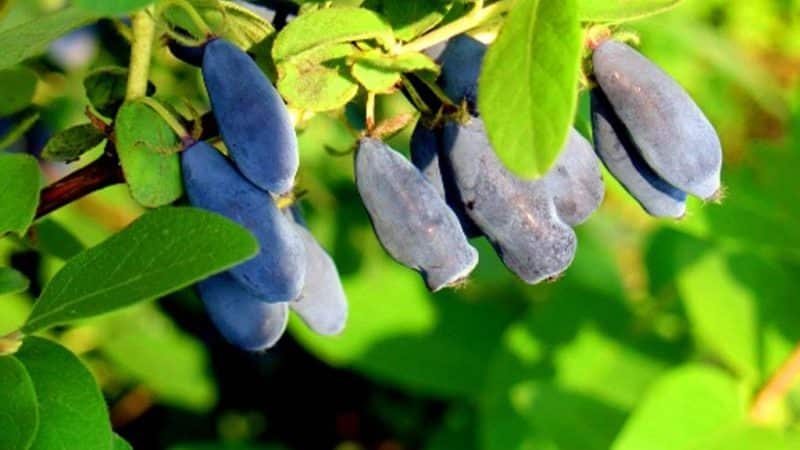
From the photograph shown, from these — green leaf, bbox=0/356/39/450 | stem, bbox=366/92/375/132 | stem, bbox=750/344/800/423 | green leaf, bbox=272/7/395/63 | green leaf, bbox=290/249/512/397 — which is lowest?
green leaf, bbox=290/249/512/397

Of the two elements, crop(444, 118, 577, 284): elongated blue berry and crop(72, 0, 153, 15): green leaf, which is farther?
crop(444, 118, 577, 284): elongated blue berry

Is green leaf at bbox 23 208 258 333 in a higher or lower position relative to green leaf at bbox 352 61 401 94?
lower

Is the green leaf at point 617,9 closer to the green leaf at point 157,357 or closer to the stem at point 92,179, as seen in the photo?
the stem at point 92,179

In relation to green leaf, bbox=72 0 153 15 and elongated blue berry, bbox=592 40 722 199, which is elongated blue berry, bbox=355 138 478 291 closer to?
elongated blue berry, bbox=592 40 722 199

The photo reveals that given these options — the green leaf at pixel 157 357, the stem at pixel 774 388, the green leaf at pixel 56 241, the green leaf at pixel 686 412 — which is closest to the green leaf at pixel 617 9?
the green leaf at pixel 56 241

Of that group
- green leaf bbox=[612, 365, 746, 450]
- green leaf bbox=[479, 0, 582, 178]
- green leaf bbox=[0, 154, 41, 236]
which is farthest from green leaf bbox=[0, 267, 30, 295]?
green leaf bbox=[612, 365, 746, 450]

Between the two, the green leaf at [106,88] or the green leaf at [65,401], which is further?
the green leaf at [106,88]

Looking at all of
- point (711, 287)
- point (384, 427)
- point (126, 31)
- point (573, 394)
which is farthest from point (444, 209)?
point (384, 427)
